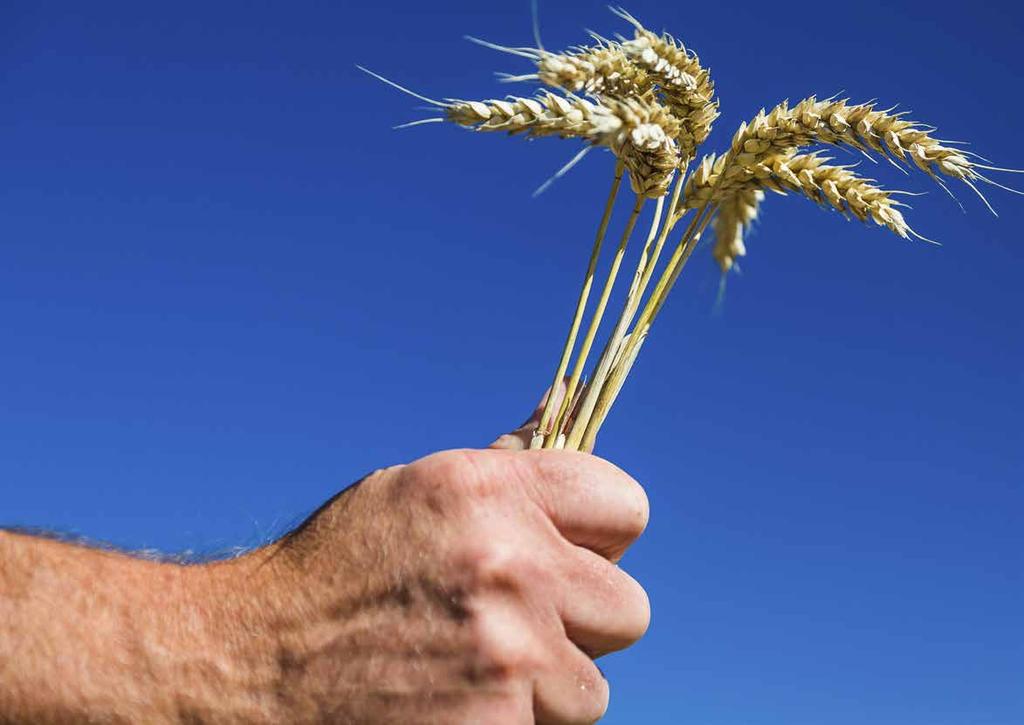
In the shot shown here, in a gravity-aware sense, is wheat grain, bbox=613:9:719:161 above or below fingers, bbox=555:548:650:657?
above

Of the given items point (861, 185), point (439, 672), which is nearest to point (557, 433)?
point (439, 672)

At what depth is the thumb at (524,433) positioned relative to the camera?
295 centimetres

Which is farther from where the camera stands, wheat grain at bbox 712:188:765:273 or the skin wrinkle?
wheat grain at bbox 712:188:765:273

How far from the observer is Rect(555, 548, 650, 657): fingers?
7.57 feet

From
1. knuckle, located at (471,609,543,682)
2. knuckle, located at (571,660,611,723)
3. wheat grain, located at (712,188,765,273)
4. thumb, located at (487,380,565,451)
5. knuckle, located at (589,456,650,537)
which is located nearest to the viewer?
knuckle, located at (471,609,543,682)

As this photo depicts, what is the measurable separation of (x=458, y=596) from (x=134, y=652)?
33.7 inches

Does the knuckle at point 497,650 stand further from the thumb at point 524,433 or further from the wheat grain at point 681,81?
the wheat grain at point 681,81

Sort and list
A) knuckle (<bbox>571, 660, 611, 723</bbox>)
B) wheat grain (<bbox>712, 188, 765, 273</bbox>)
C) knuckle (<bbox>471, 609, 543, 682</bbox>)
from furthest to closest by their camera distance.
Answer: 1. wheat grain (<bbox>712, 188, 765, 273</bbox>)
2. knuckle (<bbox>571, 660, 611, 723</bbox>)
3. knuckle (<bbox>471, 609, 543, 682</bbox>)

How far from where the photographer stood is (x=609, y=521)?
2416 millimetres

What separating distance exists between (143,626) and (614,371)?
1433 millimetres

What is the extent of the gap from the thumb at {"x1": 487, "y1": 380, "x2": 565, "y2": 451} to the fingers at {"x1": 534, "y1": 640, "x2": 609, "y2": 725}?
2.45 ft

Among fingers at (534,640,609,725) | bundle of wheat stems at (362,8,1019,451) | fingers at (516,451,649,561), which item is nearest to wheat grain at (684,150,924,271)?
bundle of wheat stems at (362,8,1019,451)

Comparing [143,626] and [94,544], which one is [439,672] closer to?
[143,626]

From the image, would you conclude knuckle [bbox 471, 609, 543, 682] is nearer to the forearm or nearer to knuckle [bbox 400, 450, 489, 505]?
knuckle [bbox 400, 450, 489, 505]
